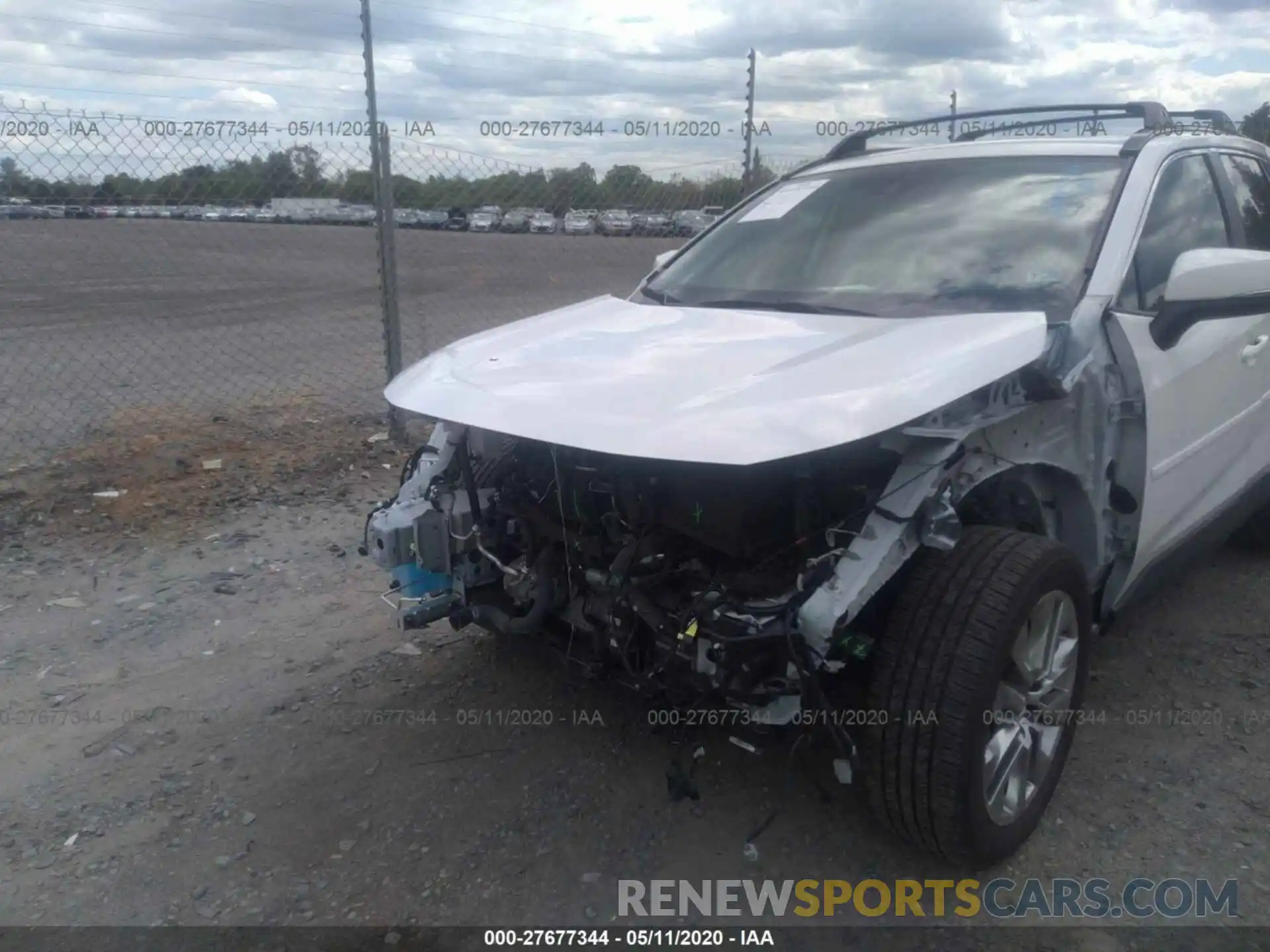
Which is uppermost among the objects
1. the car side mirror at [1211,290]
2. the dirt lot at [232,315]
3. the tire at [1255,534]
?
the car side mirror at [1211,290]

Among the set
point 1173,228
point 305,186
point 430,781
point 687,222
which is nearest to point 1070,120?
point 1173,228

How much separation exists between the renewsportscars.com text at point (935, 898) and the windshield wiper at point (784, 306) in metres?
1.69

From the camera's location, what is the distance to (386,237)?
6672mm

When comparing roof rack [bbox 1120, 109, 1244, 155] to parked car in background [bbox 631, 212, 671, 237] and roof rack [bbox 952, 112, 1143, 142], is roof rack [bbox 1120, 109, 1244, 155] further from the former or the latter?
parked car in background [bbox 631, 212, 671, 237]

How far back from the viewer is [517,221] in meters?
9.53

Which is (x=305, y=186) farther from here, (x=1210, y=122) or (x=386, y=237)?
(x=1210, y=122)

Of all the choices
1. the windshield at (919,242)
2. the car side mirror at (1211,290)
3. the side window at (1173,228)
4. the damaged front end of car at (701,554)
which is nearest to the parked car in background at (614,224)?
the windshield at (919,242)

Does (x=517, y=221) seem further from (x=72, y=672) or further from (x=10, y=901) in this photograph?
(x=10, y=901)

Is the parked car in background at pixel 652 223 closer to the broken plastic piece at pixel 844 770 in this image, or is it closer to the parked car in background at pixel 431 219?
the parked car in background at pixel 431 219

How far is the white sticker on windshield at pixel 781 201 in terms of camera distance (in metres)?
4.15

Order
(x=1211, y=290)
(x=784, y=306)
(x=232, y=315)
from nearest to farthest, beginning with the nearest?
(x=1211, y=290) < (x=784, y=306) < (x=232, y=315)

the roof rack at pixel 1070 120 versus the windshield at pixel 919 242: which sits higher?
the roof rack at pixel 1070 120

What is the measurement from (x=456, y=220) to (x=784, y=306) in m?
6.16

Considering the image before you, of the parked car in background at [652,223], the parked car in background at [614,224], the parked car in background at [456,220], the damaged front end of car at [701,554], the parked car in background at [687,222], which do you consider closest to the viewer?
the damaged front end of car at [701,554]
